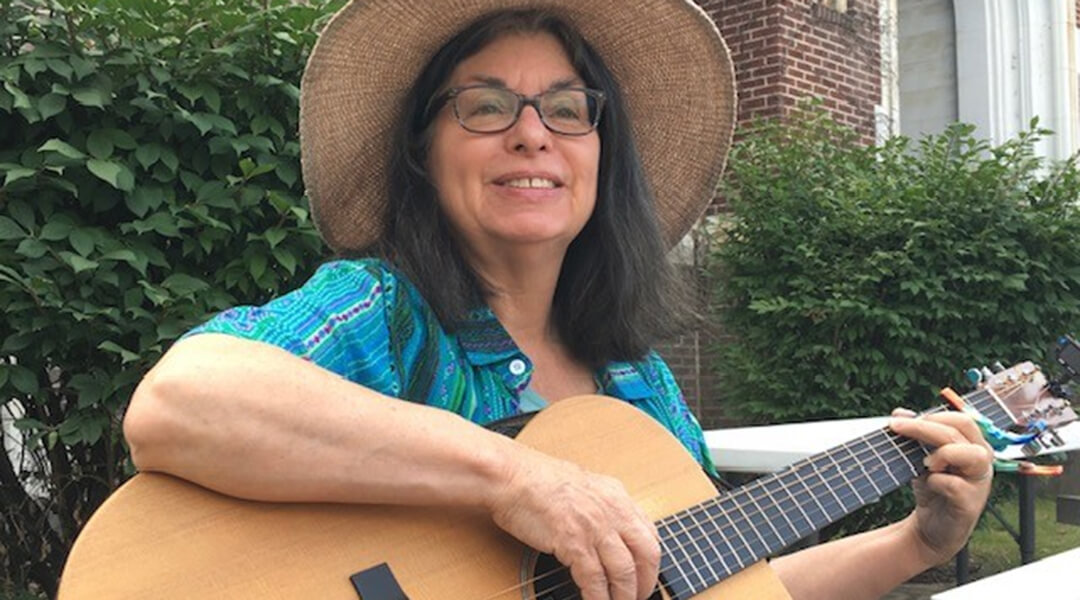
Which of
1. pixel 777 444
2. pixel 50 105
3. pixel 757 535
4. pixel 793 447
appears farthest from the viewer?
pixel 777 444

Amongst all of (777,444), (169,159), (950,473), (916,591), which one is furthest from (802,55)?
(950,473)

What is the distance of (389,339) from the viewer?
5.46 feet

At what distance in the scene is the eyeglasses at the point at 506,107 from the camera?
180cm

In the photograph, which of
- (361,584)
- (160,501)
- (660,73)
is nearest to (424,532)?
(361,584)

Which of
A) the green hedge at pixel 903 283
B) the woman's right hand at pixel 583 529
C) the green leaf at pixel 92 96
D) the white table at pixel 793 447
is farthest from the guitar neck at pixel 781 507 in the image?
the green hedge at pixel 903 283

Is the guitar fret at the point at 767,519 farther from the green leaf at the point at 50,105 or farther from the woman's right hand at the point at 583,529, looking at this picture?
the green leaf at the point at 50,105

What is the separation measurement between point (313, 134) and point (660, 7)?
2.25ft

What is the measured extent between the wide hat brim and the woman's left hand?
2.25ft

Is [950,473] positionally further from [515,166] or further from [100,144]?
[100,144]

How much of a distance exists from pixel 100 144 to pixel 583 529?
6.25ft

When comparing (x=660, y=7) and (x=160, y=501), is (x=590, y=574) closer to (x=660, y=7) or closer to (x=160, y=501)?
(x=160, y=501)

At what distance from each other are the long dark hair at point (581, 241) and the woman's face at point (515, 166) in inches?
1.3

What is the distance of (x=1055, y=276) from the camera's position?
5586mm

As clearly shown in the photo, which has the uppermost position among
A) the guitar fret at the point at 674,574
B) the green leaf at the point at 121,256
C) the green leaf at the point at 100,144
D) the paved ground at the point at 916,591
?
the green leaf at the point at 100,144
